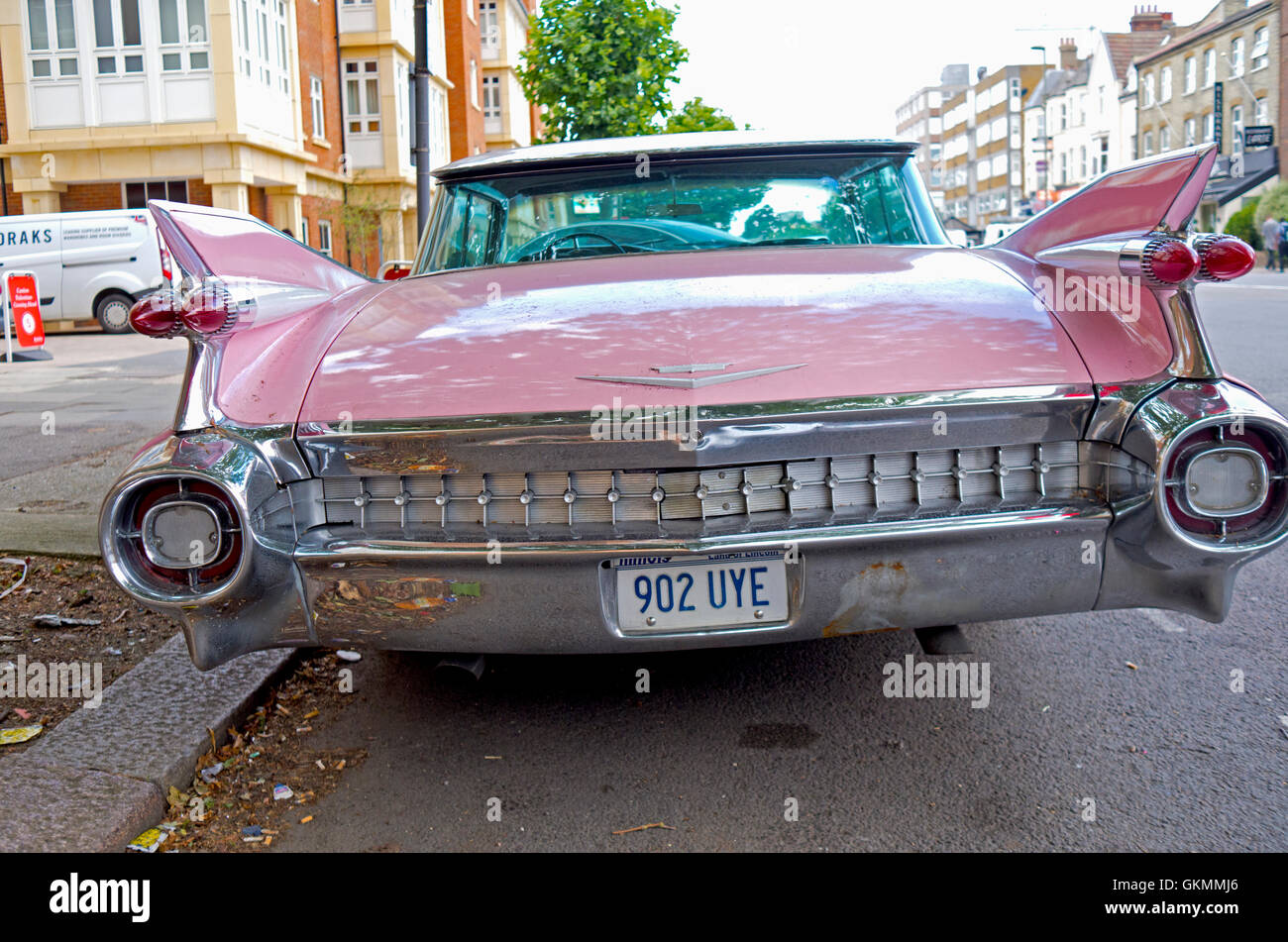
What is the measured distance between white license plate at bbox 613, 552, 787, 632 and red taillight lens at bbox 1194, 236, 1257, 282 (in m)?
1.18

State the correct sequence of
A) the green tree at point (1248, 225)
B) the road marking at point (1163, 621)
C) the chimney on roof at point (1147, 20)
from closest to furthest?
the road marking at point (1163, 621)
the green tree at point (1248, 225)
the chimney on roof at point (1147, 20)

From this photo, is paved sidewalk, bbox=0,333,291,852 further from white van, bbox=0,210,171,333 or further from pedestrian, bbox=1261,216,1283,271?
pedestrian, bbox=1261,216,1283,271

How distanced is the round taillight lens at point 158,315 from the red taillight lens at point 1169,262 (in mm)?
2224

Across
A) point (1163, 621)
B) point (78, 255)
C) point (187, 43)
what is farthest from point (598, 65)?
point (1163, 621)

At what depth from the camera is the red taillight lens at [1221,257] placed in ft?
8.27

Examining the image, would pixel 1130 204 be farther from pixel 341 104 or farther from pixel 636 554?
pixel 341 104

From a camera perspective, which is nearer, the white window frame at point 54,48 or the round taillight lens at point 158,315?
the round taillight lens at point 158,315

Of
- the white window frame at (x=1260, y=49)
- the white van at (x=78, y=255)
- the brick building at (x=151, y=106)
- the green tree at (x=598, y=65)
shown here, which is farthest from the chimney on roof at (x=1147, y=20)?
the white van at (x=78, y=255)

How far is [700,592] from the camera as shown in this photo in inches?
95.0

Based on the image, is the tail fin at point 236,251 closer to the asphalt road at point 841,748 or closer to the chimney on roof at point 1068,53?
the asphalt road at point 841,748

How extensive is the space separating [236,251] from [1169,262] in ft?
7.57
